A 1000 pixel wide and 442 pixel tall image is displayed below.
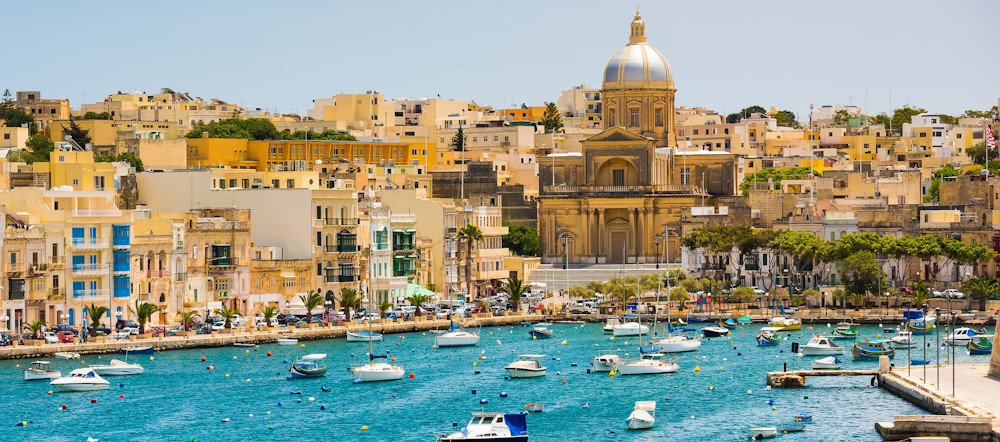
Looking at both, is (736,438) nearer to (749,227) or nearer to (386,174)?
(749,227)

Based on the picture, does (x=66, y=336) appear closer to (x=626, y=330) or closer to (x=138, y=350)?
(x=138, y=350)

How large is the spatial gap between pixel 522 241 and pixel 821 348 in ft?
142

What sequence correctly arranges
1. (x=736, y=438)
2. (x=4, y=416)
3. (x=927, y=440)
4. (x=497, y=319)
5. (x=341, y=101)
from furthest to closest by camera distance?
1. (x=341, y=101)
2. (x=497, y=319)
3. (x=4, y=416)
4. (x=736, y=438)
5. (x=927, y=440)

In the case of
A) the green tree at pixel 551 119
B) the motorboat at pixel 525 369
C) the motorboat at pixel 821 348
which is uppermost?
the green tree at pixel 551 119

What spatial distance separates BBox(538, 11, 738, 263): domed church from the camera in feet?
399

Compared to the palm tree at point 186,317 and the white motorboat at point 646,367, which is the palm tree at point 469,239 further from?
the white motorboat at point 646,367

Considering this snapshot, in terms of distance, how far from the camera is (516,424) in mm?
57594

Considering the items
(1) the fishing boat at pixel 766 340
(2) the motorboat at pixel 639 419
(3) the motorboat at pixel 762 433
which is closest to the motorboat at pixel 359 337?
(1) the fishing boat at pixel 766 340

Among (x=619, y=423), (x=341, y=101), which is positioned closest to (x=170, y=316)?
(x=619, y=423)

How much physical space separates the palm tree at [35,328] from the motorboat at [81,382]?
26.6 ft

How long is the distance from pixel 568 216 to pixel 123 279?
4406 centimetres

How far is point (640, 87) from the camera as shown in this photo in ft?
418

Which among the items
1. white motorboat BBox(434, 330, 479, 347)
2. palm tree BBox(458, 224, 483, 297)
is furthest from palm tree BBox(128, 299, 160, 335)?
palm tree BBox(458, 224, 483, 297)

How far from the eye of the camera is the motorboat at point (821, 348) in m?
80.1
